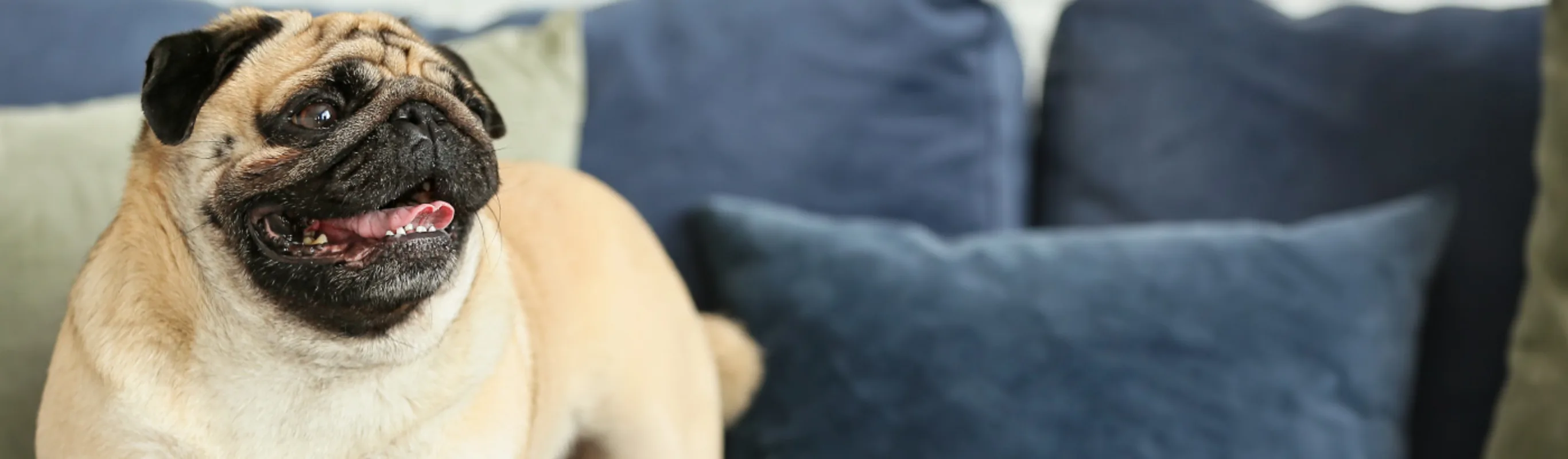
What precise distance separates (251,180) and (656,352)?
429mm

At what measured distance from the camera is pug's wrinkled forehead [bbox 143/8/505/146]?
23.7 inches

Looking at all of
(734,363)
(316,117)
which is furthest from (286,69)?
(734,363)

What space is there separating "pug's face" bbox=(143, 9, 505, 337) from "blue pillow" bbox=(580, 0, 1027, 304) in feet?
1.91

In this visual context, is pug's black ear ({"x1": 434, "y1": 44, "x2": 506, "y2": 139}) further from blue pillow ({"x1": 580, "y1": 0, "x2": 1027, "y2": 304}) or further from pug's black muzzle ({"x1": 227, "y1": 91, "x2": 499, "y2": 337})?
blue pillow ({"x1": 580, "y1": 0, "x2": 1027, "y2": 304})

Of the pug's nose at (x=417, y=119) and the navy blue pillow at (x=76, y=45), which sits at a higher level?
the pug's nose at (x=417, y=119)

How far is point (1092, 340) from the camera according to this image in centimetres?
→ 110

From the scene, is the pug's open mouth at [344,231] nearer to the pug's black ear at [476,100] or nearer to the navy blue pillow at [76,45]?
the pug's black ear at [476,100]

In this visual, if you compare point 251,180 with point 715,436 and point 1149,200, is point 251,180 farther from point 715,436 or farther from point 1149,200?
point 1149,200

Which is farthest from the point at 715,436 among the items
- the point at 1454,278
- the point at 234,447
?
the point at 1454,278

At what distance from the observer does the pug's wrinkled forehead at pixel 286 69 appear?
60cm

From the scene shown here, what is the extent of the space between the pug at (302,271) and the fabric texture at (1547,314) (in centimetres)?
91

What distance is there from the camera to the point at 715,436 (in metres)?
1.06

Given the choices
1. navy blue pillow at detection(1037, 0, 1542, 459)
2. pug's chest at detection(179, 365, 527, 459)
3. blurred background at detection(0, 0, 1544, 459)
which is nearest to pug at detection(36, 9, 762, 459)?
pug's chest at detection(179, 365, 527, 459)

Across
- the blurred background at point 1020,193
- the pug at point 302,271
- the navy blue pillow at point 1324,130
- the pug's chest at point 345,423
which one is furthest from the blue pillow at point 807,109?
the pug's chest at point 345,423
